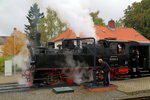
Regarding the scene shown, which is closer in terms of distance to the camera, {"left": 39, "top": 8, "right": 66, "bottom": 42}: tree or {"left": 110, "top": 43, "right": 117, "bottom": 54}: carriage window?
{"left": 110, "top": 43, "right": 117, "bottom": 54}: carriage window

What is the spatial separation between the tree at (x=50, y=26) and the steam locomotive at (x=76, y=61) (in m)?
24.6

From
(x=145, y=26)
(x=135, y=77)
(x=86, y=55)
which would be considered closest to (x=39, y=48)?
(x=86, y=55)

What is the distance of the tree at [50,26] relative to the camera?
36281 mm

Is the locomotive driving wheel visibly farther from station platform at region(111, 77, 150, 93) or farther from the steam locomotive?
station platform at region(111, 77, 150, 93)

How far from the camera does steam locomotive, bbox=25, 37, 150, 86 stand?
376 inches

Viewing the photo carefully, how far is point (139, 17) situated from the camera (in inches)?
1323

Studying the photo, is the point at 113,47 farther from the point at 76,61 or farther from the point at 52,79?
the point at 52,79

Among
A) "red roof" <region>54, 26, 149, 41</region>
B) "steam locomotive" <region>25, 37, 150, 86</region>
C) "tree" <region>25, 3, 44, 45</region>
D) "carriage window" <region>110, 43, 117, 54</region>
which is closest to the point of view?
"steam locomotive" <region>25, 37, 150, 86</region>

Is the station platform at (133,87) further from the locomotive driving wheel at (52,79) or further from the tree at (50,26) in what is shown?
the tree at (50,26)

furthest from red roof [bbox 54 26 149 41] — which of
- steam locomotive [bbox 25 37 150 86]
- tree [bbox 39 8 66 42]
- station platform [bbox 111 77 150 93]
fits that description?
station platform [bbox 111 77 150 93]

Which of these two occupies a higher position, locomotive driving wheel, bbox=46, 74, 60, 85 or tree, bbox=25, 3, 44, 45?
tree, bbox=25, 3, 44, 45

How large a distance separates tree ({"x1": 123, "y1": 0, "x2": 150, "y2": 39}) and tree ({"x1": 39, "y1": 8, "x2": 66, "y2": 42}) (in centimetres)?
1371

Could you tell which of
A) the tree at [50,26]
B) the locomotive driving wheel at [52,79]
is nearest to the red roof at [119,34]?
the tree at [50,26]

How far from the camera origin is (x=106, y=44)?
38.1 feet
